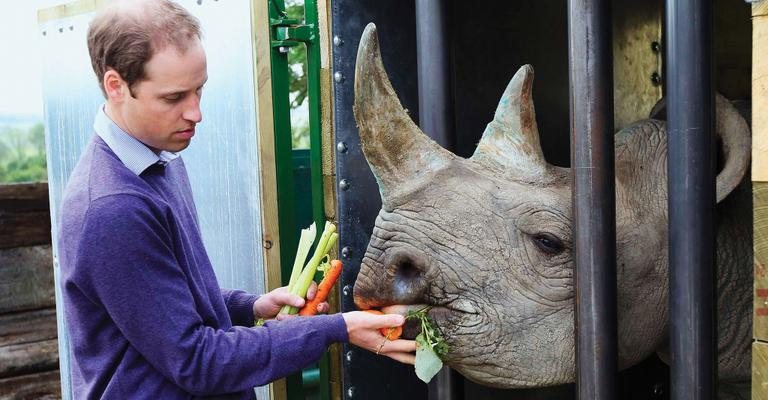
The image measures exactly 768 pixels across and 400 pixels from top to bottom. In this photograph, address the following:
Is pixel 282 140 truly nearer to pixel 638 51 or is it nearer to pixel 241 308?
pixel 241 308

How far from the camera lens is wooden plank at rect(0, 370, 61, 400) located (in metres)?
5.21

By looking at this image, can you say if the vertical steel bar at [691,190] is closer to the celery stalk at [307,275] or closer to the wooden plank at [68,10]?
the celery stalk at [307,275]

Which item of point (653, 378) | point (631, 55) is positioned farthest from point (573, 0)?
point (653, 378)

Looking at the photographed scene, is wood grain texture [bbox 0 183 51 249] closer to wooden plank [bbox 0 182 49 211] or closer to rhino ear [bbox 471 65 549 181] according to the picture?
wooden plank [bbox 0 182 49 211]

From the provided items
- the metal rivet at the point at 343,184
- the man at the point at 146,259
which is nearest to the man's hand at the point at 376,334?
the man at the point at 146,259

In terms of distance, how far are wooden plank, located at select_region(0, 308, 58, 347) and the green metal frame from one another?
2092 mm

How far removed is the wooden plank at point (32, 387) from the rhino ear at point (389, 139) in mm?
3223

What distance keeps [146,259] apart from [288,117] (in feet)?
5.13

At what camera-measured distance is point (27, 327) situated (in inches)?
210

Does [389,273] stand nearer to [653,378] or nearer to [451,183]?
[451,183]

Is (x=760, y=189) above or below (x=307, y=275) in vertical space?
above

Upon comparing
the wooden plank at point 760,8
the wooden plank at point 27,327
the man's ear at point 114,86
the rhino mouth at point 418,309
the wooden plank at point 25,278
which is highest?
the wooden plank at point 760,8

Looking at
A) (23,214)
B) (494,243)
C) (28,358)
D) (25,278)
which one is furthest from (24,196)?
(494,243)

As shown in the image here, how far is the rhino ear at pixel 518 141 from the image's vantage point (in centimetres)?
294
